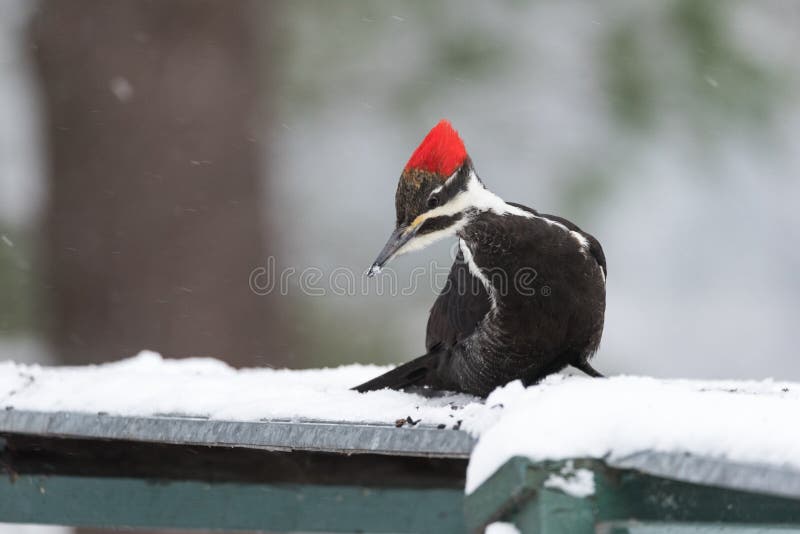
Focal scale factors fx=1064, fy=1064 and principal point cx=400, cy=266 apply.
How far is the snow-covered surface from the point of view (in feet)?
5.61

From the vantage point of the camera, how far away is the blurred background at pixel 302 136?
552cm

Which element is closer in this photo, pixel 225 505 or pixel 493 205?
pixel 225 505

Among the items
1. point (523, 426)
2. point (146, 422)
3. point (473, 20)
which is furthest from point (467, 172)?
point (473, 20)

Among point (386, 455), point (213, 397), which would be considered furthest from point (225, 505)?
point (386, 455)

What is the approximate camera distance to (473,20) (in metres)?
6.22

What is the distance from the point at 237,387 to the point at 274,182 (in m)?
3.16

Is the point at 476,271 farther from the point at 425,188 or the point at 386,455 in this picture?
the point at 386,455

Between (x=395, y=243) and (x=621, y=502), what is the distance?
4.26 ft

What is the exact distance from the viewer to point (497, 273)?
124 inches

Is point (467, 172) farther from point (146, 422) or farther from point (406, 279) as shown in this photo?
point (406, 279)

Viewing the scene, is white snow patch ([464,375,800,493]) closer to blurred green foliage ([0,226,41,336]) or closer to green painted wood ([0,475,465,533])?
green painted wood ([0,475,465,533])

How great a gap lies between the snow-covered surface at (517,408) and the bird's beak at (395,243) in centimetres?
37

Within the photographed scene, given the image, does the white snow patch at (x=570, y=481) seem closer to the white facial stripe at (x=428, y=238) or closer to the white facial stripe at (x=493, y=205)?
the white facial stripe at (x=428, y=238)

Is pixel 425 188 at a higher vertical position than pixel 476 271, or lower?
higher
